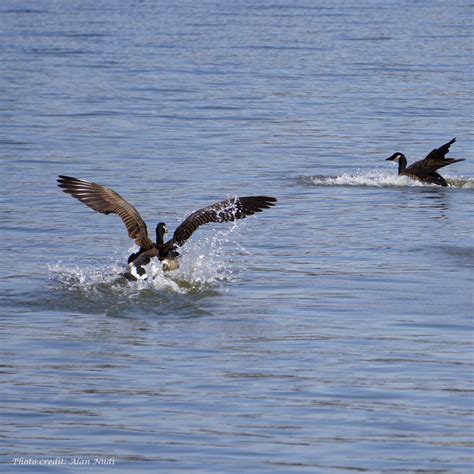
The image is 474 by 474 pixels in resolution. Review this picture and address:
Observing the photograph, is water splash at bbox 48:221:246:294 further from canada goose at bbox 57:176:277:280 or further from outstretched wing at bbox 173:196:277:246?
outstretched wing at bbox 173:196:277:246

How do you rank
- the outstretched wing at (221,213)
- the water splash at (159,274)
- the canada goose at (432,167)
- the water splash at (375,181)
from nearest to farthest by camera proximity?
the water splash at (159,274) < the outstretched wing at (221,213) < the canada goose at (432,167) < the water splash at (375,181)

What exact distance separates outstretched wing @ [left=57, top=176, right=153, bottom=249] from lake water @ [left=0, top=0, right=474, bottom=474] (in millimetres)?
425

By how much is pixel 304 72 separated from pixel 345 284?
2506 centimetres

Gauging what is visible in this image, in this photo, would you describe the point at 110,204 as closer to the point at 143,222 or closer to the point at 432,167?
the point at 143,222

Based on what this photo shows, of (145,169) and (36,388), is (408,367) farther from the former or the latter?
(145,169)

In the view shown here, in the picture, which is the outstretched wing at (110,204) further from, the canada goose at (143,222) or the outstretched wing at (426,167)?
the outstretched wing at (426,167)

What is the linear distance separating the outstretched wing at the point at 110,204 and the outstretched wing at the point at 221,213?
344 millimetres

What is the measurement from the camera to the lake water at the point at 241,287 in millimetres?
9086

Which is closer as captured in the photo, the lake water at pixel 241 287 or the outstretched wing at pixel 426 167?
the lake water at pixel 241 287

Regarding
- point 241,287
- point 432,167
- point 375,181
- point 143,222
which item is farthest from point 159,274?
point 432,167

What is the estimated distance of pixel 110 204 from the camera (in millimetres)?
13812

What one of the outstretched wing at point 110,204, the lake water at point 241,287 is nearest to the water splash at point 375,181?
the lake water at point 241,287

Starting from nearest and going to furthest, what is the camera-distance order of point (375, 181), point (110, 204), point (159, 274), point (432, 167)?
1. point (159, 274)
2. point (110, 204)
3. point (432, 167)
4. point (375, 181)

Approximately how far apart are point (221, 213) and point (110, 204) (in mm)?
1102
